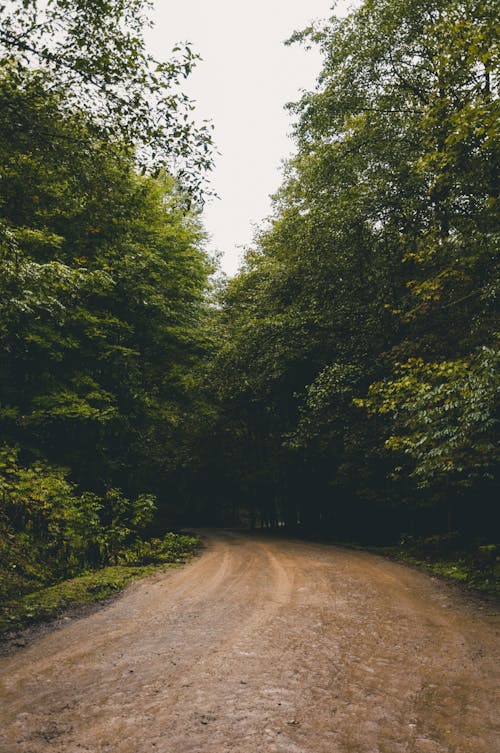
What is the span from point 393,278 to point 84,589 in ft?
38.1

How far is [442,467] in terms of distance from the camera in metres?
8.51

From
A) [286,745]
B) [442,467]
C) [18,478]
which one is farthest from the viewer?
[18,478]

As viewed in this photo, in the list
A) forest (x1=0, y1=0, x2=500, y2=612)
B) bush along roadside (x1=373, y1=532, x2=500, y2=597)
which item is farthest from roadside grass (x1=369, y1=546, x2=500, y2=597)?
forest (x1=0, y1=0, x2=500, y2=612)

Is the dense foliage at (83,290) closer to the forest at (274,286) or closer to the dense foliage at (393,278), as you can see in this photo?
the forest at (274,286)

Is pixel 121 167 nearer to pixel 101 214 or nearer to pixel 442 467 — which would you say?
pixel 101 214

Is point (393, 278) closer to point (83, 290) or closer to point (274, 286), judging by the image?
point (274, 286)

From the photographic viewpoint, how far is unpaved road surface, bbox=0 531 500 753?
3553 mm

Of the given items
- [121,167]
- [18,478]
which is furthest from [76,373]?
[121,167]

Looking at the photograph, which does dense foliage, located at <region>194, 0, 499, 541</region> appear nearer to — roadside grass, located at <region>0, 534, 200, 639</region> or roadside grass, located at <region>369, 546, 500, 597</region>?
roadside grass, located at <region>369, 546, 500, 597</region>

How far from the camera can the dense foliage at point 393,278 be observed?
8.37 m

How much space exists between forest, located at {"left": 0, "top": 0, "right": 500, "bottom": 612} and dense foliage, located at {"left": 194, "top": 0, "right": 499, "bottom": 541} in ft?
0.25

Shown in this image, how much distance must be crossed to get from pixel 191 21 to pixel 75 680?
8.24 metres

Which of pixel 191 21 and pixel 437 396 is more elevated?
pixel 191 21

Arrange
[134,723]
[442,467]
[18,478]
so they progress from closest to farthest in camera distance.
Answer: [134,723] → [442,467] → [18,478]
